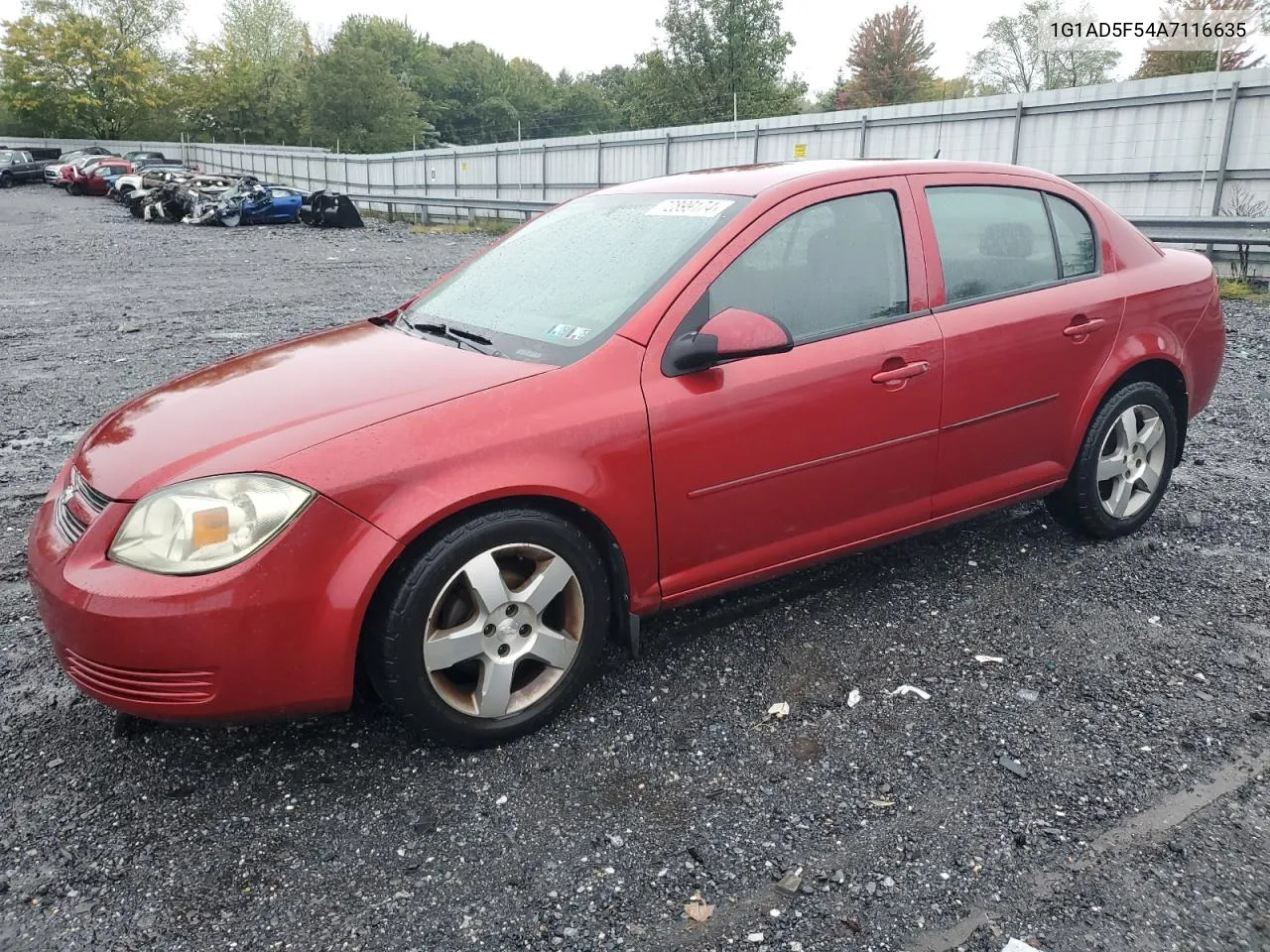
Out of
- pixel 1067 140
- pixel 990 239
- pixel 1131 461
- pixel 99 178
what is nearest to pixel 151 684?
pixel 990 239

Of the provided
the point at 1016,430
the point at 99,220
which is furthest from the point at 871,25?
the point at 1016,430

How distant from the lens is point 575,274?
11.5ft

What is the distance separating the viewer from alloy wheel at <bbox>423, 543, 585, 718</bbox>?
2.76 m

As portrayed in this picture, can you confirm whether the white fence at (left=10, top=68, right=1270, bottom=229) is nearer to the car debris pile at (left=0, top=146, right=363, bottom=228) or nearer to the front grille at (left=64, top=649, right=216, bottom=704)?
the car debris pile at (left=0, top=146, right=363, bottom=228)

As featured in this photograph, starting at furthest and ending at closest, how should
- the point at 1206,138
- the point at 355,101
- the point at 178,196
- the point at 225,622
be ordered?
1. the point at 355,101
2. the point at 178,196
3. the point at 1206,138
4. the point at 225,622

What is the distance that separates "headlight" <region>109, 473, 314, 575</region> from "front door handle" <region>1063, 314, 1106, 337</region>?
9.75ft

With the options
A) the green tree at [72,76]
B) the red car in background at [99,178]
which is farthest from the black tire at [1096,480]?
the green tree at [72,76]

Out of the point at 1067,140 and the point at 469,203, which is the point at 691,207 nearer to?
the point at 1067,140

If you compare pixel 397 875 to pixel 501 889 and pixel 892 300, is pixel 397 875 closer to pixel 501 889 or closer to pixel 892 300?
pixel 501 889

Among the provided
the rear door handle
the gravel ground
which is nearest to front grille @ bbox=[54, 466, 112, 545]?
the gravel ground

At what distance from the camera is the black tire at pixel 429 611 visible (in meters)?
2.67

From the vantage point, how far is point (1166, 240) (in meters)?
12.7

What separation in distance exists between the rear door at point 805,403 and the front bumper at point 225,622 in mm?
992

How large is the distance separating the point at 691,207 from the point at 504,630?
5.37 ft
